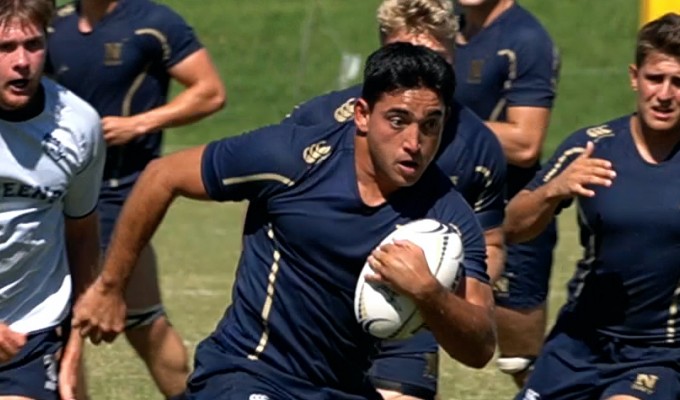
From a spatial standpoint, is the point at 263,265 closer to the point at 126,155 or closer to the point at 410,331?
the point at 410,331

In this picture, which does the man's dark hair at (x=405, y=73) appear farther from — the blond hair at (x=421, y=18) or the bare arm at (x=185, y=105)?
the bare arm at (x=185, y=105)

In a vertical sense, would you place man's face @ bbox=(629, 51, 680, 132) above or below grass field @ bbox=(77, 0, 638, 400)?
above

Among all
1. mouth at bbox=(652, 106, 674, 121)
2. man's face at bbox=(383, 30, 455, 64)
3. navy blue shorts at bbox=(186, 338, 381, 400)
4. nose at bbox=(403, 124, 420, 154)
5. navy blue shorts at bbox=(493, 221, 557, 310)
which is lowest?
navy blue shorts at bbox=(493, 221, 557, 310)

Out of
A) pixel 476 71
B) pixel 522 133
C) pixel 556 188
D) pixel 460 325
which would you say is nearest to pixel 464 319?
pixel 460 325

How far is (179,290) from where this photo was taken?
12.1 meters

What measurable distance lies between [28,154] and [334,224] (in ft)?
3.42

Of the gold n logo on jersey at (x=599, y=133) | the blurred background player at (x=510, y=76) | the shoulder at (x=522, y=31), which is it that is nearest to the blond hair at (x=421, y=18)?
the gold n logo on jersey at (x=599, y=133)

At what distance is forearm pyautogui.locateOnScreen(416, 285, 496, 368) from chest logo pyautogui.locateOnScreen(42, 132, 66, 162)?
1385 millimetres

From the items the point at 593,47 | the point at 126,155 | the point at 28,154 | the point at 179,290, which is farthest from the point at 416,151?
the point at 593,47

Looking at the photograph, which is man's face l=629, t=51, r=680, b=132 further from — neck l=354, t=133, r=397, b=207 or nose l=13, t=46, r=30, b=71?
nose l=13, t=46, r=30, b=71

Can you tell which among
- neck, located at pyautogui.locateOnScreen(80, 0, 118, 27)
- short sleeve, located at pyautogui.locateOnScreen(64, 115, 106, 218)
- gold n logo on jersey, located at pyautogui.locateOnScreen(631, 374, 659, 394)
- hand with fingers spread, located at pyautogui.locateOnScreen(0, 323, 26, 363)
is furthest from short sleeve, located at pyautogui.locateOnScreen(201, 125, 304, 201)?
neck, located at pyautogui.locateOnScreen(80, 0, 118, 27)

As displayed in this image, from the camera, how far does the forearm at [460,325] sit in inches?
207

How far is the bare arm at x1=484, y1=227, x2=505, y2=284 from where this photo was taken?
682cm

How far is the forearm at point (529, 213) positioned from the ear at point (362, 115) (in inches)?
40.4
